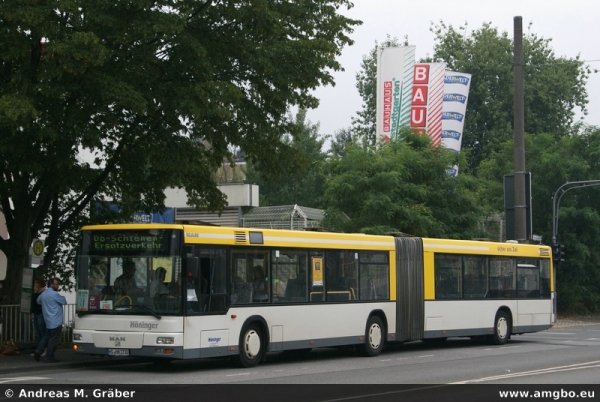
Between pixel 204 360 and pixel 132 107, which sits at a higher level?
pixel 132 107

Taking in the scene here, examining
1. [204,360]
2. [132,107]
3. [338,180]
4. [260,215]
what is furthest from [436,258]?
[260,215]

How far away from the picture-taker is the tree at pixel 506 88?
246 ft

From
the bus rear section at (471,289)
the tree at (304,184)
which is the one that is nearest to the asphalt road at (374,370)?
the bus rear section at (471,289)

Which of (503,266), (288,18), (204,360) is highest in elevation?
(288,18)

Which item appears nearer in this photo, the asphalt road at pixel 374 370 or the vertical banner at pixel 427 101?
the asphalt road at pixel 374 370

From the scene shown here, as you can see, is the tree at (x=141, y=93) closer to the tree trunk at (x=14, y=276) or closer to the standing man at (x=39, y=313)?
the tree trunk at (x=14, y=276)

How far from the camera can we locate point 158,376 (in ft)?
52.6

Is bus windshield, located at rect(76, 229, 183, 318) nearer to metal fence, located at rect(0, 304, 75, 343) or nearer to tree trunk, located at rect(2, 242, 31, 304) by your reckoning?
metal fence, located at rect(0, 304, 75, 343)

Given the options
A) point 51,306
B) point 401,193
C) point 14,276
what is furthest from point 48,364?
point 401,193

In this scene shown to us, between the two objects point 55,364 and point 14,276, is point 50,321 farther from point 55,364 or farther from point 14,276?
point 14,276

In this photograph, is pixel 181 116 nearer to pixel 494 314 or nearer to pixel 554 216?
pixel 494 314

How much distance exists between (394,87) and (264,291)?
30.2 m

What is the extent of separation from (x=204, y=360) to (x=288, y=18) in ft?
27.3

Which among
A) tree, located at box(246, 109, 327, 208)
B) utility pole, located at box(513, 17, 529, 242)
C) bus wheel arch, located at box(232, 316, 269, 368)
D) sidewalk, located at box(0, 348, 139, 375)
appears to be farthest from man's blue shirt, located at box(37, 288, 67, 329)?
tree, located at box(246, 109, 327, 208)
